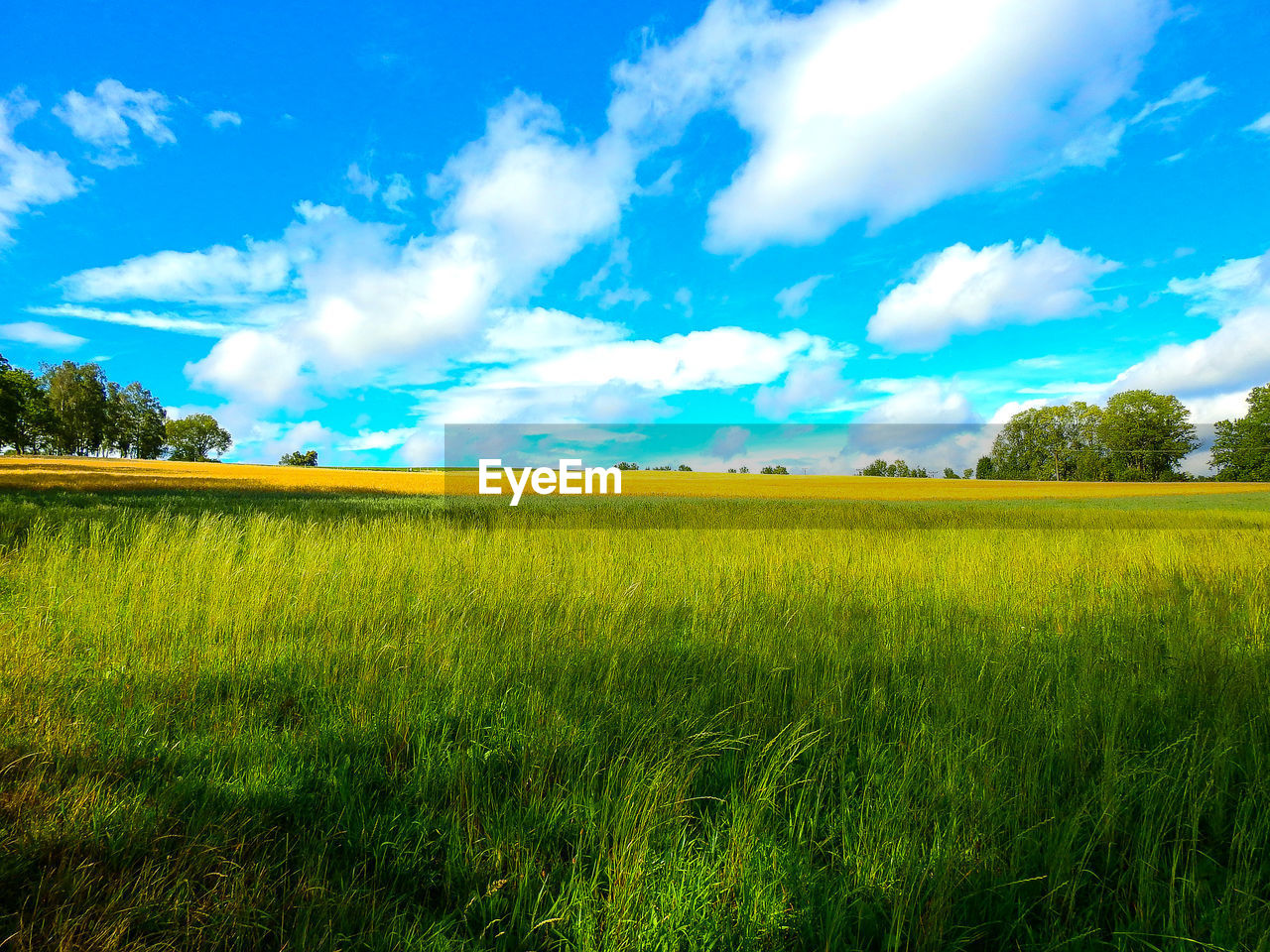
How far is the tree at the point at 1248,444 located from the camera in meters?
67.9

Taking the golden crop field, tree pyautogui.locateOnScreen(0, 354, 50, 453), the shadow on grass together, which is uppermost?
tree pyautogui.locateOnScreen(0, 354, 50, 453)

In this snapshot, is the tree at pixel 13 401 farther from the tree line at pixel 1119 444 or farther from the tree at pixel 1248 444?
the tree at pixel 1248 444

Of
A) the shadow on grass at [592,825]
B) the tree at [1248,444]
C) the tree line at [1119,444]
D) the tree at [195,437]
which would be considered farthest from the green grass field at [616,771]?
the tree at [195,437]

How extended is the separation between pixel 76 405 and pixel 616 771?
12020 cm

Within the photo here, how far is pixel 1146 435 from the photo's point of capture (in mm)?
78938

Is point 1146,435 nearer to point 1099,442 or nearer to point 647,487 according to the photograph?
point 1099,442

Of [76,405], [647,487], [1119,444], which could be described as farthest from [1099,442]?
[76,405]

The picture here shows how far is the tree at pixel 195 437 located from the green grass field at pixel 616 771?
145 meters

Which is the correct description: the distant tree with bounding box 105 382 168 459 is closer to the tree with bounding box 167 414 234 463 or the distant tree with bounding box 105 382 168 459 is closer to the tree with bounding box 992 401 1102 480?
the tree with bounding box 167 414 234 463

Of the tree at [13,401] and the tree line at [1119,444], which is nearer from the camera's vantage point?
the tree at [13,401]

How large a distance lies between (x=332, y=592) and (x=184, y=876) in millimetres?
4460

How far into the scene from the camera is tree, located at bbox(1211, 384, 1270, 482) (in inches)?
2675

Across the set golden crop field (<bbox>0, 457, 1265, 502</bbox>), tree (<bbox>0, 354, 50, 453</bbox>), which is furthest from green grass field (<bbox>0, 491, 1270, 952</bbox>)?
tree (<bbox>0, 354, 50, 453</bbox>)

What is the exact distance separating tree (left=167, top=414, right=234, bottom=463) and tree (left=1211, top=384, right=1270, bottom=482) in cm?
17494
